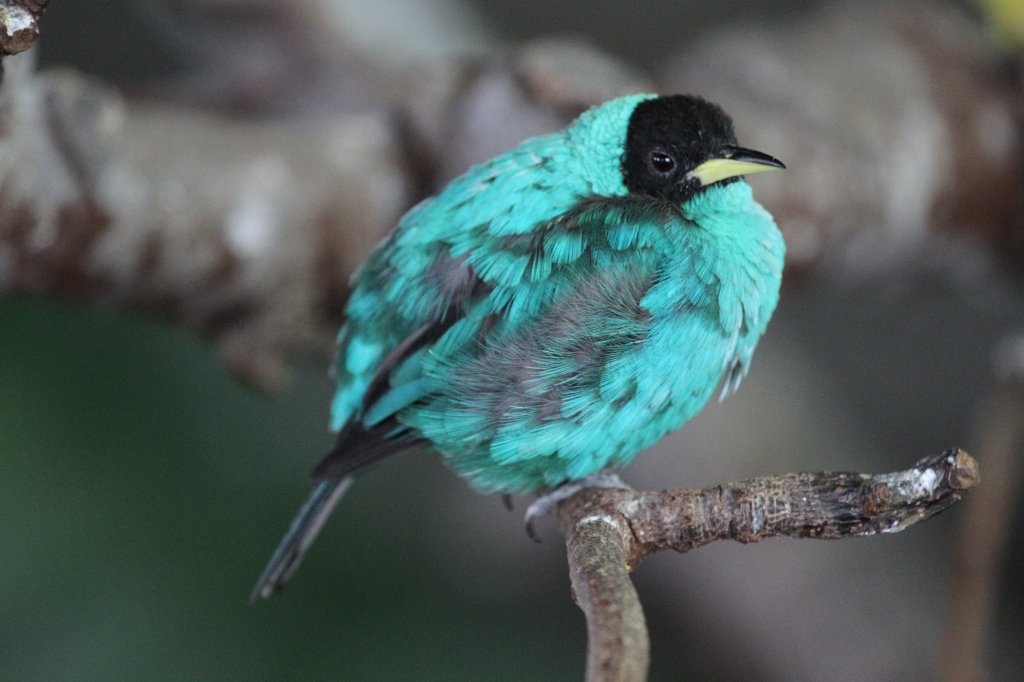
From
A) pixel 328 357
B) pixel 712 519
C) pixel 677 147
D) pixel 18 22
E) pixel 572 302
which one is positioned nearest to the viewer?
pixel 18 22

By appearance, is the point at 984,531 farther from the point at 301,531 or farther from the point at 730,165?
the point at 301,531

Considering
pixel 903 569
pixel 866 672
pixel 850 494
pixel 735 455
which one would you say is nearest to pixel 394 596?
pixel 735 455

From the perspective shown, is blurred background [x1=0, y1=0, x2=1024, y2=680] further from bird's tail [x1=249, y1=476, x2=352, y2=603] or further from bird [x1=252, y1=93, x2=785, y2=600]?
bird [x1=252, y1=93, x2=785, y2=600]

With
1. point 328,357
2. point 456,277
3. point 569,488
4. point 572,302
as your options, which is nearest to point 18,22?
point 456,277

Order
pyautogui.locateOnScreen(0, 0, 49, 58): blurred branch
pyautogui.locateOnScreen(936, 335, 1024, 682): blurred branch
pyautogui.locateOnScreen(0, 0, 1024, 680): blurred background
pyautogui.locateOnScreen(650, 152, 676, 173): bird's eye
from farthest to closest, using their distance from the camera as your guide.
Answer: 1. pyautogui.locateOnScreen(0, 0, 1024, 680): blurred background
2. pyautogui.locateOnScreen(936, 335, 1024, 682): blurred branch
3. pyautogui.locateOnScreen(650, 152, 676, 173): bird's eye
4. pyautogui.locateOnScreen(0, 0, 49, 58): blurred branch

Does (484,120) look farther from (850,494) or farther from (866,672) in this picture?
(866,672)

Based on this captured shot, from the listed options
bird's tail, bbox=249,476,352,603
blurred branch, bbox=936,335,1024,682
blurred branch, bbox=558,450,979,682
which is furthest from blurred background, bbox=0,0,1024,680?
blurred branch, bbox=558,450,979,682
